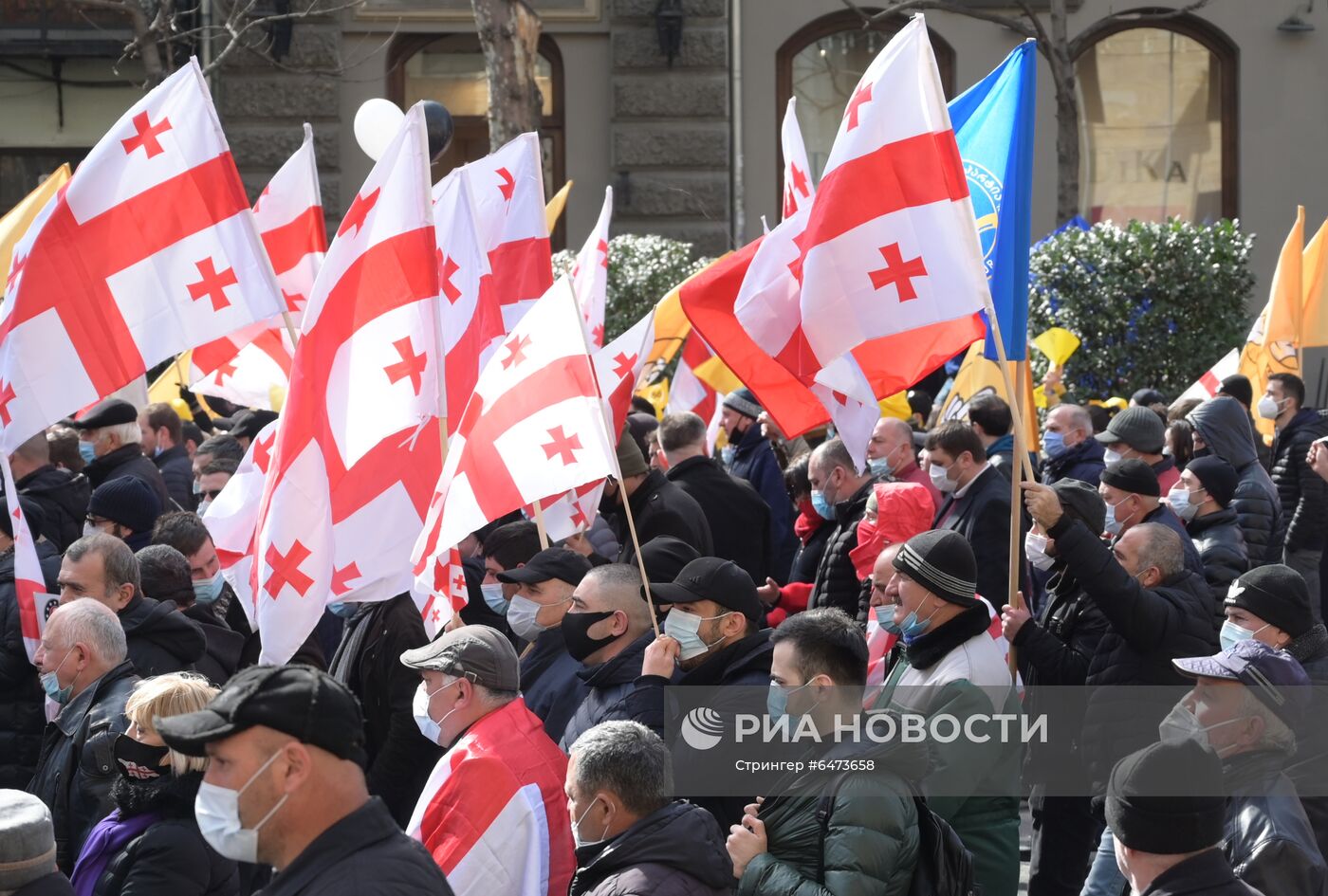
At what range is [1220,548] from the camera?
7.34m

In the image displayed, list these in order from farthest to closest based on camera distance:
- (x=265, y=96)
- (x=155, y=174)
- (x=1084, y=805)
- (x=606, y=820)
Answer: (x=265, y=96), (x=155, y=174), (x=1084, y=805), (x=606, y=820)

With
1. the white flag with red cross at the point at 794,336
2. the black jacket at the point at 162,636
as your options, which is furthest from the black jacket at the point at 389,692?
→ the white flag with red cross at the point at 794,336

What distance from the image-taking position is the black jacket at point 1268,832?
13.0 feet

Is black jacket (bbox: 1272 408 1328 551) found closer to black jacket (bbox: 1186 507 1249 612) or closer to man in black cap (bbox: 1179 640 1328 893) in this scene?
black jacket (bbox: 1186 507 1249 612)

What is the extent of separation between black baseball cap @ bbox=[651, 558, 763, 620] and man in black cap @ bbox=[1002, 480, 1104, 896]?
4.15 ft

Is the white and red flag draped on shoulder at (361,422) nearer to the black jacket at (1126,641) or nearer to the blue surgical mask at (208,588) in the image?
the blue surgical mask at (208,588)

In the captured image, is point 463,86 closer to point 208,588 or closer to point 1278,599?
point 208,588

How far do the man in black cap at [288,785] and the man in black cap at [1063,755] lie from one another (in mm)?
3428

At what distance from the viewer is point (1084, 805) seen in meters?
5.93

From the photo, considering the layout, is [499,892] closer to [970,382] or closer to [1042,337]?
[970,382]

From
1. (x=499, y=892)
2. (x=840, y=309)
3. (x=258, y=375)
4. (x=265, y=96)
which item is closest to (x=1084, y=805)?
(x=840, y=309)

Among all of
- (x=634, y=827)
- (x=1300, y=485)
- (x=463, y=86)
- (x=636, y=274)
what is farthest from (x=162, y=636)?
(x=463, y=86)

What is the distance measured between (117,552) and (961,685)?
278cm

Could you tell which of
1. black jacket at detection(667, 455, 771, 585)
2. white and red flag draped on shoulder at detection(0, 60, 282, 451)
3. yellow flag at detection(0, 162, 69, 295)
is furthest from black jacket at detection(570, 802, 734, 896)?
yellow flag at detection(0, 162, 69, 295)
